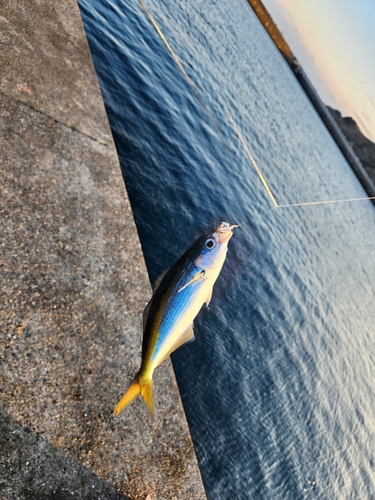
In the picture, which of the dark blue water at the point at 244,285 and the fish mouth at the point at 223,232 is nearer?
the fish mouth at the point at 223,232

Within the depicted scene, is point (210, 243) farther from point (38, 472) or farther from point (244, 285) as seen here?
point (244, 285)

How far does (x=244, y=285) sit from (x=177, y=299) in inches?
276

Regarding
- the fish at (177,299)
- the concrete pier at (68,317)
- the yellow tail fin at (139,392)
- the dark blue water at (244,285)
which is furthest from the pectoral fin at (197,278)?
the dark blue water at (244,285)

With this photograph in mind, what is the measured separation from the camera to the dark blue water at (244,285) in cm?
618

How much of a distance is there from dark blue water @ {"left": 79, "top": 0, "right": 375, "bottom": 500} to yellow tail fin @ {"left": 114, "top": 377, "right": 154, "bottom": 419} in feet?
10.5

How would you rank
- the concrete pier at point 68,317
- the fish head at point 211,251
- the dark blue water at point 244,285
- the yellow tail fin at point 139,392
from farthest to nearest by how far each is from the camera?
1. the dark blue water at point 244,285
2. the concrete pier at point 68,317
3. the yellow tail fin at point 139,392
4. the fish head at point 211,251

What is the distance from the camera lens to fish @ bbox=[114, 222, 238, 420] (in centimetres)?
244

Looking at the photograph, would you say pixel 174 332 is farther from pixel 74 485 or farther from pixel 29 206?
pixel 29 206

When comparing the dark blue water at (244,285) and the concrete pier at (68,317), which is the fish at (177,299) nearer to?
the concrete pier at (68,317)

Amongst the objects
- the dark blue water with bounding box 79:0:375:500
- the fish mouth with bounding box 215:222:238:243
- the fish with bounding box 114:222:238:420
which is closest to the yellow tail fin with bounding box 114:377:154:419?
the fish with bounding box 114:222:238:420

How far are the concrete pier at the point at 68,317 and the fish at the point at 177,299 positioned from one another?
2.28 ft

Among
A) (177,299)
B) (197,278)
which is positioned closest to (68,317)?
(177,299)

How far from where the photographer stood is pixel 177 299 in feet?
8.06

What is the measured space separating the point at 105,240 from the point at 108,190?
2.55 ft
